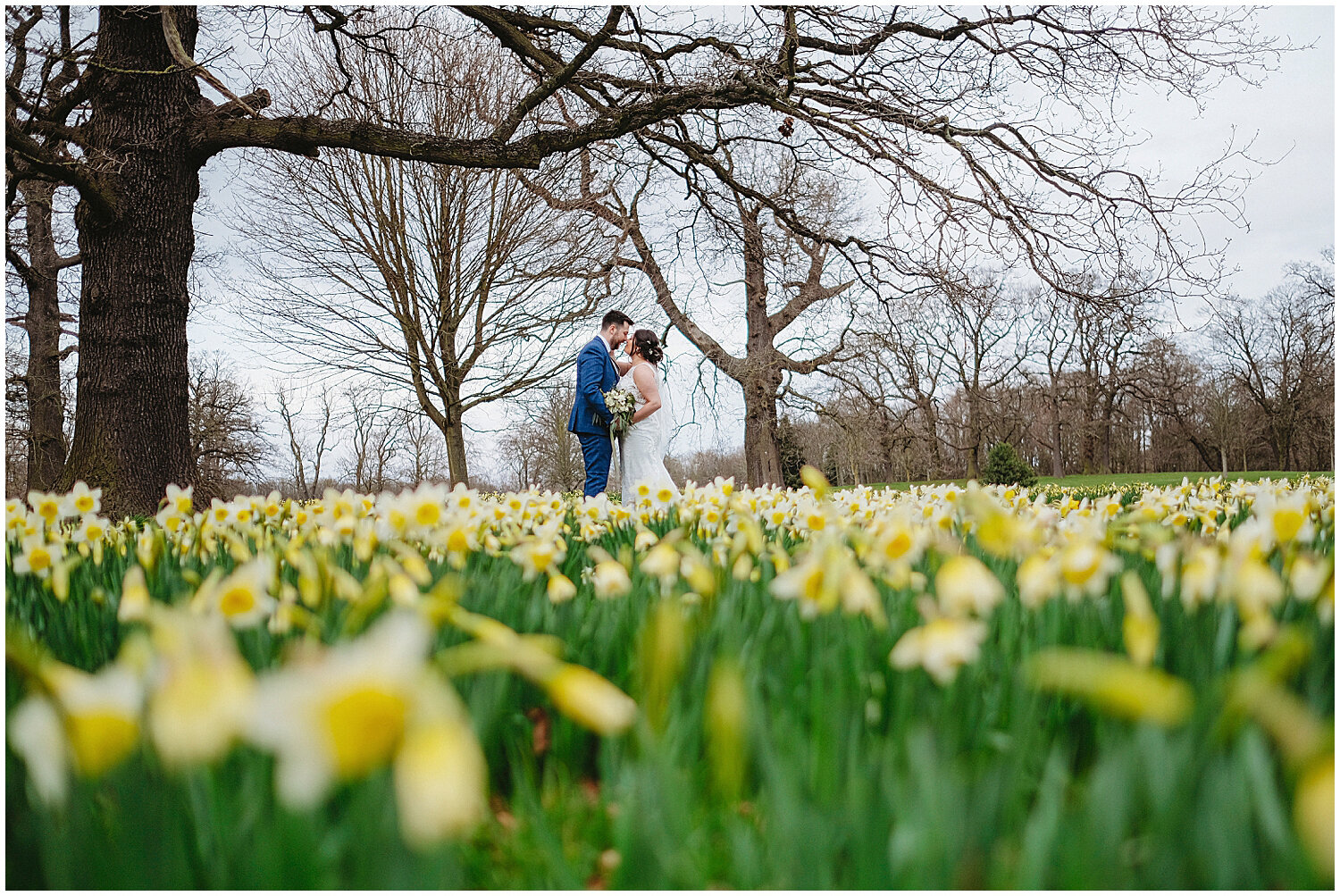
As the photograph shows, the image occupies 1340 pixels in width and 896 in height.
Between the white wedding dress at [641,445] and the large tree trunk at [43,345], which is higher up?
the large tree trunk at [43,345]

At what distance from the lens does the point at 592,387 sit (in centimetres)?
692

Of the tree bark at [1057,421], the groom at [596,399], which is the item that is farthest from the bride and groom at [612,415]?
the tree bark at [1057,421]

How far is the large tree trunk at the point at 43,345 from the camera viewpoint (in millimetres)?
11828

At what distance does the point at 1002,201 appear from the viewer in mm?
6438

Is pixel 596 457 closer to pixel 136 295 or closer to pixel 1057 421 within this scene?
pixel 136 295

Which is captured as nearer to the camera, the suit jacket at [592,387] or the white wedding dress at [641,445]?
the suit jacket at [592,387]

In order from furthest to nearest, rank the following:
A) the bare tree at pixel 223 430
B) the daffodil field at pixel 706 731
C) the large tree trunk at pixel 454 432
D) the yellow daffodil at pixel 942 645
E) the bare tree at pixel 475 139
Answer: the bare tree at pixel 223 430, the large tree trunk at pixel 454 432, the bare tree at pixel 475 139, the yellow daffodil at pixel 942 645, the daffodil field at pixel 706 731

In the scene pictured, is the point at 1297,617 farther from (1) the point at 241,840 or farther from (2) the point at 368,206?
(2) the point at 368,206

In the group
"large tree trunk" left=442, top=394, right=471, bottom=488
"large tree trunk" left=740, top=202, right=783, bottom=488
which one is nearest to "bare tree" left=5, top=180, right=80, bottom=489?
"large tree trunk" left=442, top=394, right=471, bottom=488

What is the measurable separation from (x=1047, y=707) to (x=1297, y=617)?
56cm

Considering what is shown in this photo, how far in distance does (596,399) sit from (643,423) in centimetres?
84

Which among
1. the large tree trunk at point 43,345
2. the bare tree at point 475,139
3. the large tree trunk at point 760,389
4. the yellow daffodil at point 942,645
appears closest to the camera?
the yellow daffodil at point 942,645

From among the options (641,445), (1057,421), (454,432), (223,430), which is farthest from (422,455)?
(1057,421)

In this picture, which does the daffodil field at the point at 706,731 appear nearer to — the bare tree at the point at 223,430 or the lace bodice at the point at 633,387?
the lace bodice at the point at 633,387
